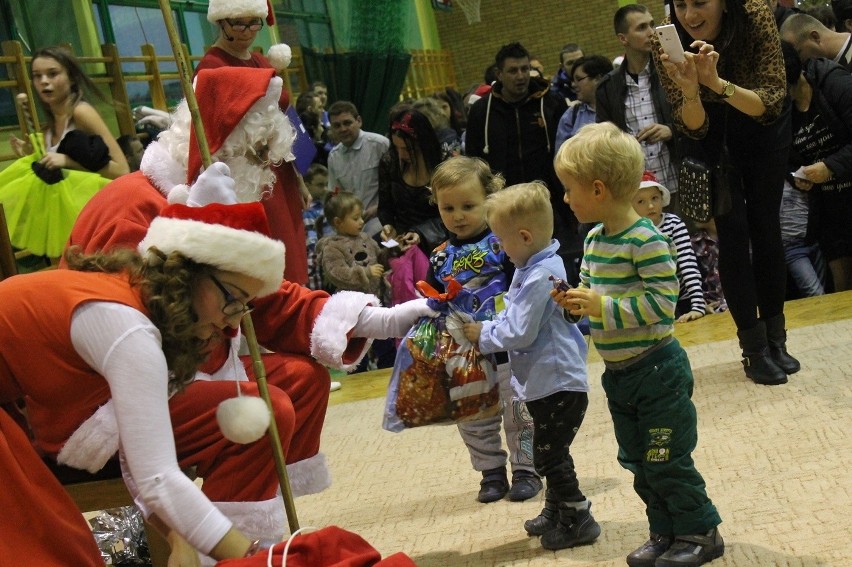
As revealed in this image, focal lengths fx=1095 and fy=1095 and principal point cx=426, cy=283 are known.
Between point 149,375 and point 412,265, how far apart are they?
3.74 metres

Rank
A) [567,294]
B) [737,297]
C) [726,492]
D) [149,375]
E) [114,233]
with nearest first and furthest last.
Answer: [149,375]
[567,294]
[114,233]
[726,492]
[737,297]

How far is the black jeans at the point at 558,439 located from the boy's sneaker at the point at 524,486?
1.42ft

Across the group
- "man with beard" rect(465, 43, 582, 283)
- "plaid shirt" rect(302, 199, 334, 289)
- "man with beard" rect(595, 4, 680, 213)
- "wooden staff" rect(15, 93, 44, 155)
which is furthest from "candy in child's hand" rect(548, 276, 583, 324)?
"wooden staff" rect(15, 93, 44, 155)

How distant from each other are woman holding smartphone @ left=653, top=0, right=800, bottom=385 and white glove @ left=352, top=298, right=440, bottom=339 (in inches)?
45.8

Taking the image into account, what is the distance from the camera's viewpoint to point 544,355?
2.77 meters

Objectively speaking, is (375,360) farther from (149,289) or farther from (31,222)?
(149,289)

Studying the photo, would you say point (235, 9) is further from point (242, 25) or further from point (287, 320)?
point (287, 320)

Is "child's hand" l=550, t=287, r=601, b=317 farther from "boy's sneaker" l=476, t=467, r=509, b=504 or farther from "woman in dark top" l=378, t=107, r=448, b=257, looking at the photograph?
"woman in dark top" l=378, t=107, r=448, b=257

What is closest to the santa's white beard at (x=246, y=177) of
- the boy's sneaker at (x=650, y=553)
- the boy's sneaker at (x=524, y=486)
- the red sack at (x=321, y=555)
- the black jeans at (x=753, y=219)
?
the boy's sneaker at (x=524, y=486)

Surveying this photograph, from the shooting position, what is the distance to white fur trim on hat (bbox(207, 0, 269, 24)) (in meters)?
4.49

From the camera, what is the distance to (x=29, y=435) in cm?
246

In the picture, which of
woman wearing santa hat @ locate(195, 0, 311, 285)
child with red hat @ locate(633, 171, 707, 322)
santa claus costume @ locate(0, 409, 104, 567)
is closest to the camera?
santa claus costume @ locate(0, 409, 104, 567)

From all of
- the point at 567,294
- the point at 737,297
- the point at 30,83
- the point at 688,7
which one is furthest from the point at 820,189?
the point at 30,83

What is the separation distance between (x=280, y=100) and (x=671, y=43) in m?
1.55
